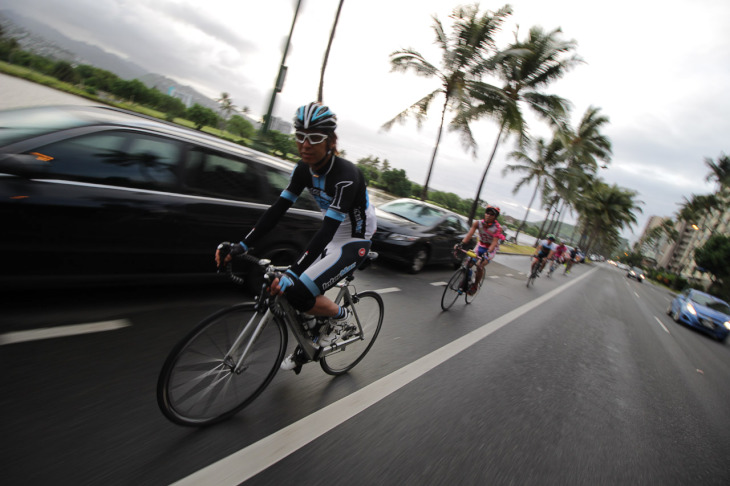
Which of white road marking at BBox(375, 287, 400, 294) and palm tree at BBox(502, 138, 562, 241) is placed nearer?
white road marking at BBox(375, 287, 400, 294)

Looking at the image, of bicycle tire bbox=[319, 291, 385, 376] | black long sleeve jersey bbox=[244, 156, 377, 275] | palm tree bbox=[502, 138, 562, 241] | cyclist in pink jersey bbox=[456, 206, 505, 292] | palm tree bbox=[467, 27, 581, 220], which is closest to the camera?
black long sleeve jersey bbox=[244, 156, 377, 275]

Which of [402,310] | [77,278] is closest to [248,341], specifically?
[77,278]

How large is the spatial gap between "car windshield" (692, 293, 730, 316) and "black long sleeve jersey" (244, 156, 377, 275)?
620 inches

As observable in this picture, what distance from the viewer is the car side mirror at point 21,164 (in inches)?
102

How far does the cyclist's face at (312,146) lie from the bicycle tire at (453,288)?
4.66m

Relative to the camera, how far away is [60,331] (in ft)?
9.46

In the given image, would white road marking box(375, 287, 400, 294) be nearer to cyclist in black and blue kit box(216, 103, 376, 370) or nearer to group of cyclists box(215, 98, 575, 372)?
group of cyclists box(215, 98, 575, 372)

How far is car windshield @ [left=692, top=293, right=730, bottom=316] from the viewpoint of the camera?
492 inches

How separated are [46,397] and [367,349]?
244cm

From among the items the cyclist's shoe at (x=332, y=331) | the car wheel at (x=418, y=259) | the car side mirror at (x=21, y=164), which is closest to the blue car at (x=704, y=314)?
the car wheel at (x=418, y=259)

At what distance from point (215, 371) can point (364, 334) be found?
1559mm

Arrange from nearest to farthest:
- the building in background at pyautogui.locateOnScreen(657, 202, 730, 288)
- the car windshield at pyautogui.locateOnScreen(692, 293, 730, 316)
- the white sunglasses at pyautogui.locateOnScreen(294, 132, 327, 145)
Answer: the white sunglasses at pyautogui.locateOnScreen(294, 132, 327, 145) < the car windshield at pyautogui.locateOnScreen(692, 293, 730, 316) < the building in background at pyautogui.locateOnScreen(657, 202, 730, 288)

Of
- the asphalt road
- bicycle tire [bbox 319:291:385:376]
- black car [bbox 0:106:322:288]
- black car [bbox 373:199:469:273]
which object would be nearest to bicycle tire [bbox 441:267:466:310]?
the asphalt road

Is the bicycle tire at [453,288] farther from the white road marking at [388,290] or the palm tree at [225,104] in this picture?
the palm tree at [225,104]
